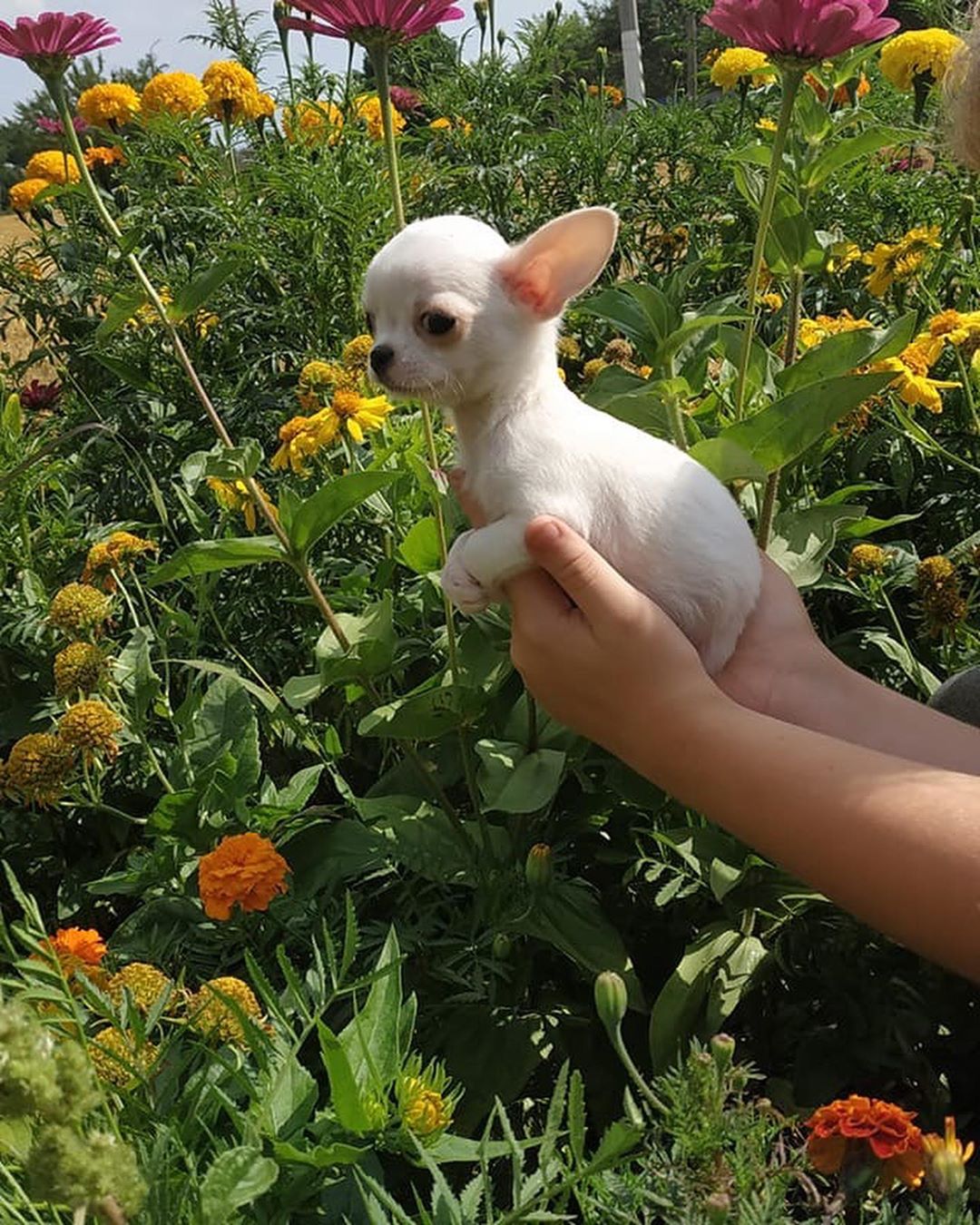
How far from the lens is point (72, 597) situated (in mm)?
1344

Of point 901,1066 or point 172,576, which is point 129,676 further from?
point 901,1066

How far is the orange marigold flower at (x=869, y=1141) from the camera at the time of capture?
70 cm

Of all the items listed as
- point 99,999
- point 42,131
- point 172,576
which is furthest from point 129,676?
point 42,131

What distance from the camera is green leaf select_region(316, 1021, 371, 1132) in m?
0.82

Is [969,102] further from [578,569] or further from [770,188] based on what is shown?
[578,569]

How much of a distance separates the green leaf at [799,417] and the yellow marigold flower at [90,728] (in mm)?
679

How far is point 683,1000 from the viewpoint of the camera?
114 cm

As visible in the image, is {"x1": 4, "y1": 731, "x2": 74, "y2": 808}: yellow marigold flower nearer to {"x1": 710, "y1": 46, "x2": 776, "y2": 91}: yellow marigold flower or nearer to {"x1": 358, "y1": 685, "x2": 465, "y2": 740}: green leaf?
{"x1": 358, "y1": 685, "x2": 465, "y2": 740}: green leaf

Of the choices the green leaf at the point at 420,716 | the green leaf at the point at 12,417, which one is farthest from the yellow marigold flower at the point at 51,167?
the green leaf at the point at 420,716

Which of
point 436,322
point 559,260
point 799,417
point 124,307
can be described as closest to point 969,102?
point 799,417

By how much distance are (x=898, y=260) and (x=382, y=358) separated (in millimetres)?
1147

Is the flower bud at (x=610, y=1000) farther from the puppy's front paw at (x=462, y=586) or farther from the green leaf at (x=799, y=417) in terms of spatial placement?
the green leaf at (x=799, y=417)

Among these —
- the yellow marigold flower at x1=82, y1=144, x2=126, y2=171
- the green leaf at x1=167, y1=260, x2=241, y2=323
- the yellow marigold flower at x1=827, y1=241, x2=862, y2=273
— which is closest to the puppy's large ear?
the green leaf at x1=167, y1=260, x2=241, y2=323

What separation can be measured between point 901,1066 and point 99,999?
75 cm
